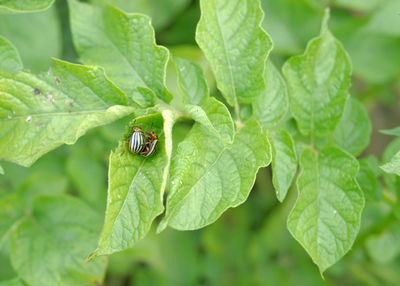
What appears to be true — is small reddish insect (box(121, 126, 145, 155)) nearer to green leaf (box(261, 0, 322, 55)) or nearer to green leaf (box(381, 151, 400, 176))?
green leaf (box(381, 151, 400, 176))

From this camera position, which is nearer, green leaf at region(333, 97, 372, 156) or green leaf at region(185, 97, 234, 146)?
green leaf at region(185, 97, 234, 146)

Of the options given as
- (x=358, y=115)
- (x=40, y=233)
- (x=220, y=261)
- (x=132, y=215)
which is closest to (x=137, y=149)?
(x=132, y=215)

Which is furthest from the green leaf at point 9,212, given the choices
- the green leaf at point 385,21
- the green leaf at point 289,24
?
the green leaf at point 385,21

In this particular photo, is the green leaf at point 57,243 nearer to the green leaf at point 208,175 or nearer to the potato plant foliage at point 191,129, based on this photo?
the potato plant foliage at point 191,129

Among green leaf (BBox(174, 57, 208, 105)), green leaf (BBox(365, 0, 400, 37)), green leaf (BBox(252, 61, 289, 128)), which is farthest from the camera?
green leaf (BBox(365, 0, 400, 37))

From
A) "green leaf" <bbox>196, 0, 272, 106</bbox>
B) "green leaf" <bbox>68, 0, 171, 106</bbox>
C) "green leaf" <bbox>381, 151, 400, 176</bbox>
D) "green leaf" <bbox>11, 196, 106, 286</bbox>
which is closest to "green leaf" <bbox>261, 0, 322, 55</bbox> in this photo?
"green leaf" <bbox>196, 0, 272, 106</bbox>

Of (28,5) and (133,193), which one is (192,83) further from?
(28,5)

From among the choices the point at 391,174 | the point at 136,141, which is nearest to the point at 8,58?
the point at 136,141

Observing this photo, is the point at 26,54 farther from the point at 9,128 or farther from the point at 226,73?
the point at 226,73

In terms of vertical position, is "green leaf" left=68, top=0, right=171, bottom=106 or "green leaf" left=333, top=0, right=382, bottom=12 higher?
"green leaf" left=68, top=0, right=171, bottom=106
